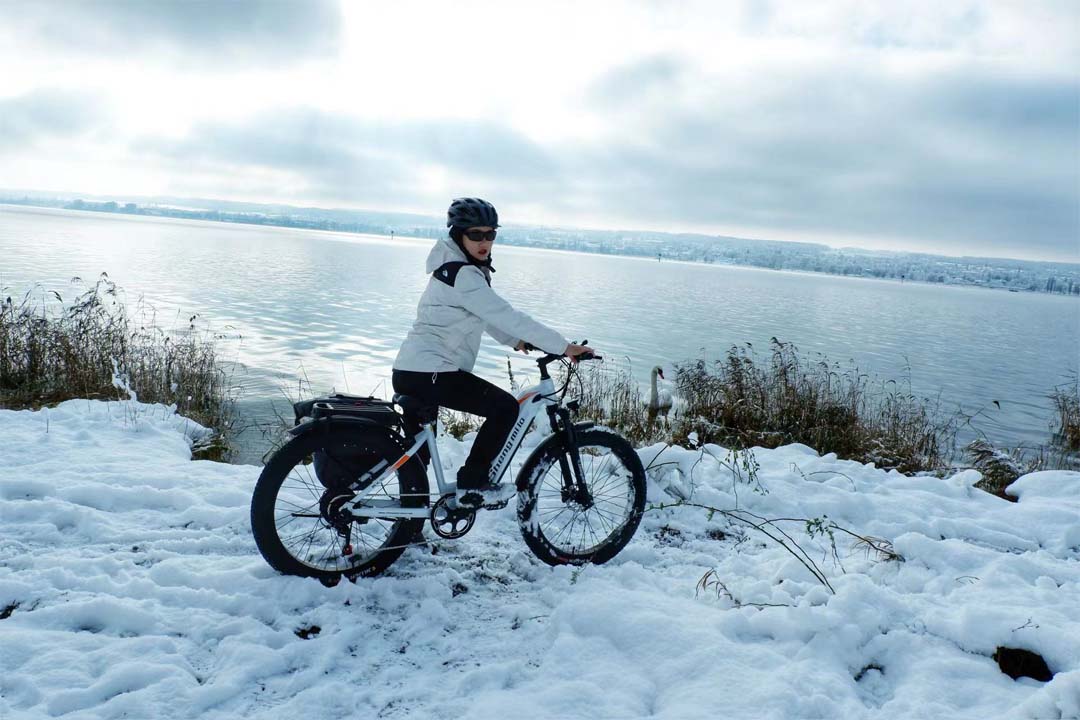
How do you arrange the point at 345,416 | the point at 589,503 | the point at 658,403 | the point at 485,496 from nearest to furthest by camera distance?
1. the point at 345,416
2. the point at 485,496
3. the point at 589,503
4. the point at 658,403

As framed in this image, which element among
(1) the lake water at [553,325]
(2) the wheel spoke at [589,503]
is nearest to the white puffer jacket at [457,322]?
(2) the wheel spoke at [589,503]

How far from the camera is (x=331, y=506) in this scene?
13.4 feet

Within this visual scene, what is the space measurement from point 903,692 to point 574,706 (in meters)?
1.66

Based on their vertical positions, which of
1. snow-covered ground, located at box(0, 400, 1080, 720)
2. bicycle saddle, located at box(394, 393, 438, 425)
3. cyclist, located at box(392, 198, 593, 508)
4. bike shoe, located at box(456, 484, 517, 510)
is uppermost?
cyclist, located at box(392, 198, 593, 508)

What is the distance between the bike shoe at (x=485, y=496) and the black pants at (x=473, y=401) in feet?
0.15

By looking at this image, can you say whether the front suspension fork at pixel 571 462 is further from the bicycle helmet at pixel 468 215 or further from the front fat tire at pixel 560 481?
the bicycle helmet at pixel 468 215

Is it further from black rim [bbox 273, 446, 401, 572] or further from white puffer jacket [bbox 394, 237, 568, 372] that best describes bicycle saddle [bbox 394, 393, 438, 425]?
black rim [bbox 273, 446, 401, 572]

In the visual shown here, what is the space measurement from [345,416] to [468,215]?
147 centimetres

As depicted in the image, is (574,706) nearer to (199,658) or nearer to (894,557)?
(199,658)

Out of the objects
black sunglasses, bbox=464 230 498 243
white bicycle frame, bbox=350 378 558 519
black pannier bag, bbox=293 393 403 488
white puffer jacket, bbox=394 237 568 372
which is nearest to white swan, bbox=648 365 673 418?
white bicycle frame, bbox=350 378 558 519

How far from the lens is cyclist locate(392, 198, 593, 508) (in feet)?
13.4

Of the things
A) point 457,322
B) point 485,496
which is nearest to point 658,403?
point 485,496

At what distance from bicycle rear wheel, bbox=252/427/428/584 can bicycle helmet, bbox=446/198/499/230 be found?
1424 mm

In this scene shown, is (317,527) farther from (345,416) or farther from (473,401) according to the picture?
(473,401)
